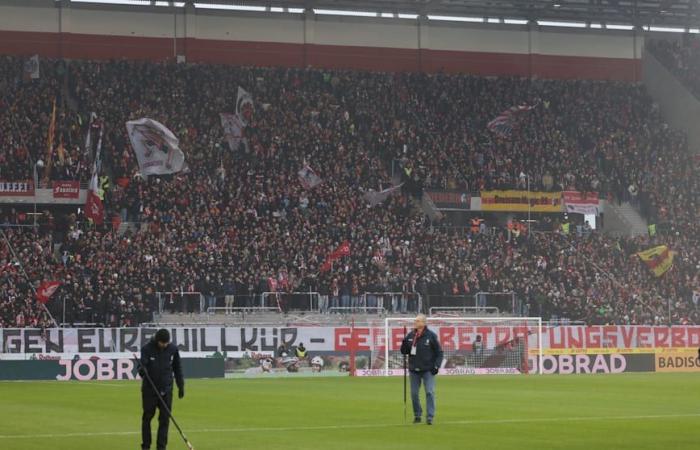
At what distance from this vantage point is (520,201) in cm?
6994

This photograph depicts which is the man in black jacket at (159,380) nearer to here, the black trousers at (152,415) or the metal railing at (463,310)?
the black trousers at (152,415)

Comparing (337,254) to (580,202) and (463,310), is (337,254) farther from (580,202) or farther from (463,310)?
(580,202)

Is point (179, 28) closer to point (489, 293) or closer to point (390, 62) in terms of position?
point (390, 62)

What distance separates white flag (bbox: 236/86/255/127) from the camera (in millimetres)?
68000

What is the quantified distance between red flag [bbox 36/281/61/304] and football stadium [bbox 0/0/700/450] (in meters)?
0.12

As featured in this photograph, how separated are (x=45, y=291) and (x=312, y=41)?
26.3 m

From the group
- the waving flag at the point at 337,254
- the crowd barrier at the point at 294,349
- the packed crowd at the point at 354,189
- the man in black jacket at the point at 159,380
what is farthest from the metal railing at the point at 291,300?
the man in black jacket at the point at 159,380

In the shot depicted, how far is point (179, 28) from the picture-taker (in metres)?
72.8

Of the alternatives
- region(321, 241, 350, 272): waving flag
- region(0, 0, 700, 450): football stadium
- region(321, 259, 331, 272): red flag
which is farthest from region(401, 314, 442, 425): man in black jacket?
region(321, 241, 350, 272): waving flag

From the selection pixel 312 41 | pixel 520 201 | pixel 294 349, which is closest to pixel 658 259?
pixel 520 201

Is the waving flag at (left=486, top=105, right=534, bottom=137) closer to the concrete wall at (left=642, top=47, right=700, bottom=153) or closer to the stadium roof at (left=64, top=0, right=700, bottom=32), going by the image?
the stadium roof at (left=64, top=0, right=700, bottom=32)

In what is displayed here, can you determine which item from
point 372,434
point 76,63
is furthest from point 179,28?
point 372,434

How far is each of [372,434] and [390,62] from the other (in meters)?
55.1

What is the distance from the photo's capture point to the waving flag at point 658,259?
216 ft
